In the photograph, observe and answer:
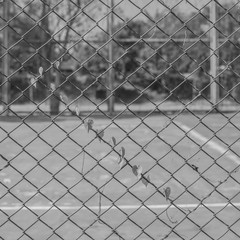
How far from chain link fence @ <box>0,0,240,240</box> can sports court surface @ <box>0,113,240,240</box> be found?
0.6 inches

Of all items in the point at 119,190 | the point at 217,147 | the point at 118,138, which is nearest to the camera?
the point at 119,190

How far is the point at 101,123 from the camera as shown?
13.8 meters

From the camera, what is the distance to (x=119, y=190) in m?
6.06

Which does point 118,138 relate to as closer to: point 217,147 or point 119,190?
point 217,147

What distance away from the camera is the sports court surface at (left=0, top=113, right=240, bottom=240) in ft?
9.34

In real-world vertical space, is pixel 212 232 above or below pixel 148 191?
above

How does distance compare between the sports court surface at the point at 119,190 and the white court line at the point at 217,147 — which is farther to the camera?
the white court line at the point at 217,147

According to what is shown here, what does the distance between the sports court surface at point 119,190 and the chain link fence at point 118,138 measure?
0.05 feet

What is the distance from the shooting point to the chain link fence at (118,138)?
2639 mm

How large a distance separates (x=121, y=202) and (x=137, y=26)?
10.5 meters

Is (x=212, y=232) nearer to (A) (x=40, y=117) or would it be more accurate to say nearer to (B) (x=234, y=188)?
(B) (x=234, y=188)

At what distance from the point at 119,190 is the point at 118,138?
185 inches

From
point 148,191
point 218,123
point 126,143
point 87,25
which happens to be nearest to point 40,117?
point 87,25

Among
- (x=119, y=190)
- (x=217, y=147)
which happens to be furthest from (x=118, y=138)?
(x=119, y=190)
